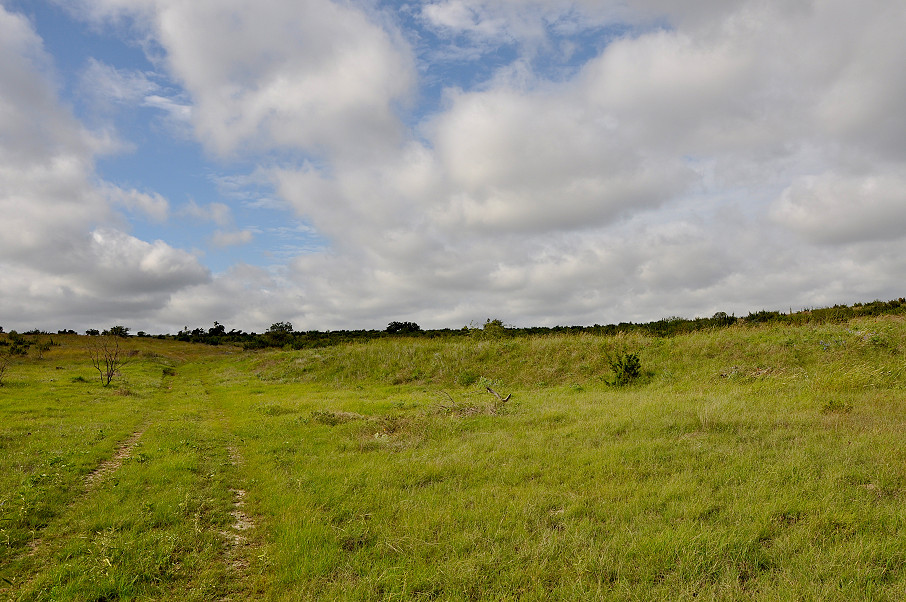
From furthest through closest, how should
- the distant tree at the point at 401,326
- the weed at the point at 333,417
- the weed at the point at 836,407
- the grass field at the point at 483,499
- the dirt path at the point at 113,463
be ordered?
the distant tree at the point at 401,326 → the weed at the point at 333,417 → the weed at the point at 836,407 → the dirt path at the point at 113,463 → the grass field at the point at 483,499

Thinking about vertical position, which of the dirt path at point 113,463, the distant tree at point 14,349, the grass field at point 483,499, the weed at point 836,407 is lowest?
the dirt path at point 113,463

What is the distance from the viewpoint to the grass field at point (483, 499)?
19.5ft

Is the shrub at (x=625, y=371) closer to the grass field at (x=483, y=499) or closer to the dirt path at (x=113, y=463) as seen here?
the grass field at (x=483, y=499)

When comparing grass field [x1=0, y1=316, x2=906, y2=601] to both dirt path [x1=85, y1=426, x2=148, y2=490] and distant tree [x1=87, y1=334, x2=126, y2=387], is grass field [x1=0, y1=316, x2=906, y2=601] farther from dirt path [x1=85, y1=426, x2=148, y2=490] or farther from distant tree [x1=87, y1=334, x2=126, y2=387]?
distant tree [x1=87, y1=334, x2=126, y2=387]

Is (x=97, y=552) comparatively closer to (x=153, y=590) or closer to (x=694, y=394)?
(x=153, y=590)

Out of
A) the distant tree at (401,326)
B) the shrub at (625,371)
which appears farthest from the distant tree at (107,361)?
the distant tree at (401,326)

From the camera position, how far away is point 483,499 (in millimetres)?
8438

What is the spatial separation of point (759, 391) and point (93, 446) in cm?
2239

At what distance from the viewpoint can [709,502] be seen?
7.68 meters

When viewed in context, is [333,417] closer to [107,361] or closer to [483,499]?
[483,499]

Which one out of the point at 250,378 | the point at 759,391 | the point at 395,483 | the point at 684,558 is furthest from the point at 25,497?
the point at 250,378

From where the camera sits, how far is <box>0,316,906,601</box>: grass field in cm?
595

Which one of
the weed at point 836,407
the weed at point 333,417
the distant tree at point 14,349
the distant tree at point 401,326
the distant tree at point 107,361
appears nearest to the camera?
the weed at point 836,407

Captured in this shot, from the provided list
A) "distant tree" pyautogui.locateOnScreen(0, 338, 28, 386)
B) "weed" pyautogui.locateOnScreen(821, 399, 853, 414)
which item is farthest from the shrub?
"distant tree" pyautogui.locateOnScreen(0, 338, 28, 386)
